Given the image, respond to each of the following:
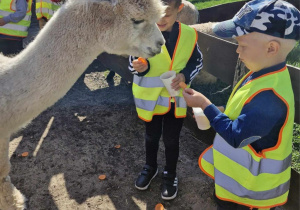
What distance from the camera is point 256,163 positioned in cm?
149

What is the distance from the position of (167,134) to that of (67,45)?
112 centimetres

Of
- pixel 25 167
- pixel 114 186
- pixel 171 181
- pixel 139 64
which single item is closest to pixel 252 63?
pixel 139 64

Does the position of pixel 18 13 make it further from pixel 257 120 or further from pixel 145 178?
pixel 257 120

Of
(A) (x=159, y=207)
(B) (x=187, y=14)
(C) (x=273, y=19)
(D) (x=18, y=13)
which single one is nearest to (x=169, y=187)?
(A) (x=159, y=207)

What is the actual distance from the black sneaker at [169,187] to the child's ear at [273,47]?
1.56m

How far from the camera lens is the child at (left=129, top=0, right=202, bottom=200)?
2.16m

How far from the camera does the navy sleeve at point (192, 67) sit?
218 cm

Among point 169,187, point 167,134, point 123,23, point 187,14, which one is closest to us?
point 123,23

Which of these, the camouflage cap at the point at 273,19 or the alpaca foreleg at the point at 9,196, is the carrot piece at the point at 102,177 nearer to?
the alpaca foreleg at the point at 9,196

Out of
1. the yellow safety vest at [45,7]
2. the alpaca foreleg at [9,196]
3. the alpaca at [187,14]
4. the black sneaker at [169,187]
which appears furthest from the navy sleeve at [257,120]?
the yellow safety vest at [45,7]

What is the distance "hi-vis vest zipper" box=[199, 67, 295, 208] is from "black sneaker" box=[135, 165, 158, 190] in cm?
105

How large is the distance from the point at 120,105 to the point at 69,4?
254 centimetres

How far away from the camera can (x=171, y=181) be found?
258 centimetres

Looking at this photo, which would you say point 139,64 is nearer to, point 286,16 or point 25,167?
point 286,16
